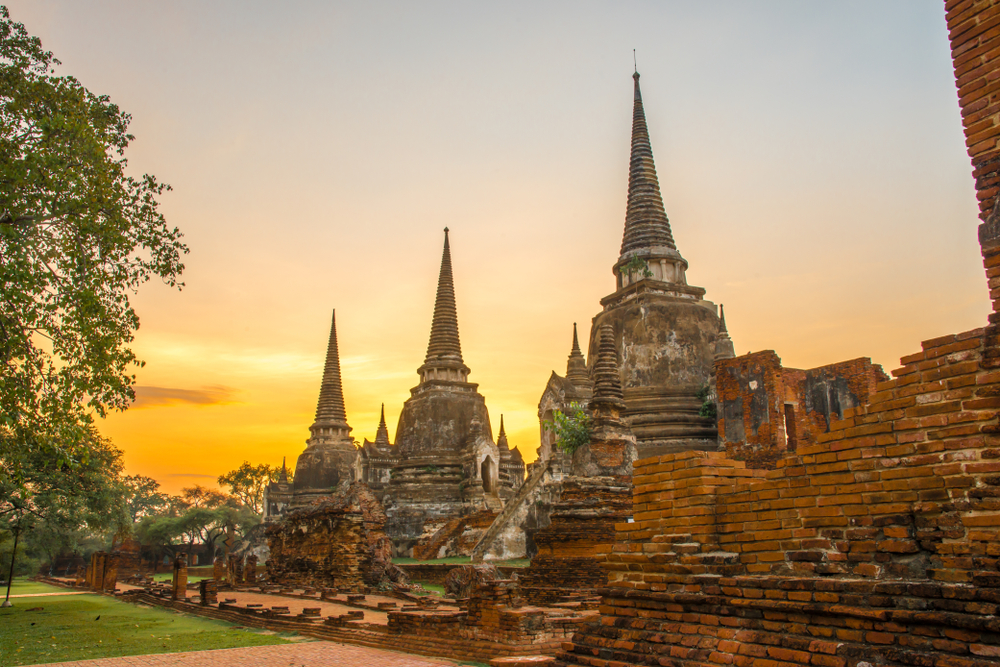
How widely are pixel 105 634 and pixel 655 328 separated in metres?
15.7

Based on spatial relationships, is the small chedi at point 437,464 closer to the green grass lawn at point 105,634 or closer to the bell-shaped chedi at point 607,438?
the bell-shaped chedi at point 607,438

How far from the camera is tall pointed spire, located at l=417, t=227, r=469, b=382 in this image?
111 feet

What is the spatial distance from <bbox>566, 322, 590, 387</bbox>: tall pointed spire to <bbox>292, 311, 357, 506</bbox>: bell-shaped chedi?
1505 centimetres

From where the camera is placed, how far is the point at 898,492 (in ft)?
14.0

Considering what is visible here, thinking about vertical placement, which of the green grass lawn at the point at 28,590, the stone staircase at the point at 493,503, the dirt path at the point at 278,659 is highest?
the stone staircase at the point at 493,503

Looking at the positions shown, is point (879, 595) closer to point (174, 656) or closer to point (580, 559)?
point (174, 656)

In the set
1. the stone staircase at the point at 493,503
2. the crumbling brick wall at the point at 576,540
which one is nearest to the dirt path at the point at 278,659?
the crumbling brick wall at the point at 576,540

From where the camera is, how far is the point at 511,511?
68.4ft

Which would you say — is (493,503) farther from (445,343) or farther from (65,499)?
(65,499)

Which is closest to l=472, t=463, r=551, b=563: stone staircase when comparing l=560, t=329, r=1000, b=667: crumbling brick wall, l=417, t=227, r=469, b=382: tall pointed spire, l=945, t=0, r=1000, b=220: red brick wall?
l=417, t=227, r=469, b=382: tall pointed spire

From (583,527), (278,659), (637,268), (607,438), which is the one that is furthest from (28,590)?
(637,268)

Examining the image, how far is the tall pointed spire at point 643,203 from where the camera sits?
80.0ft

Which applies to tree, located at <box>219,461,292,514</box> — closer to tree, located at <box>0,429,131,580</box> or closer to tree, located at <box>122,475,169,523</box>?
tree, located at <box>122,475,169,523</box>

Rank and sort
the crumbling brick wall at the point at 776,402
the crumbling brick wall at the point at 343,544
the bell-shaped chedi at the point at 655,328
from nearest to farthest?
the crumbling brick wall at the point at 343,544
the crumbling brick wall at the point at 776,402
the bell-shaped chedi at the point at 655,328
